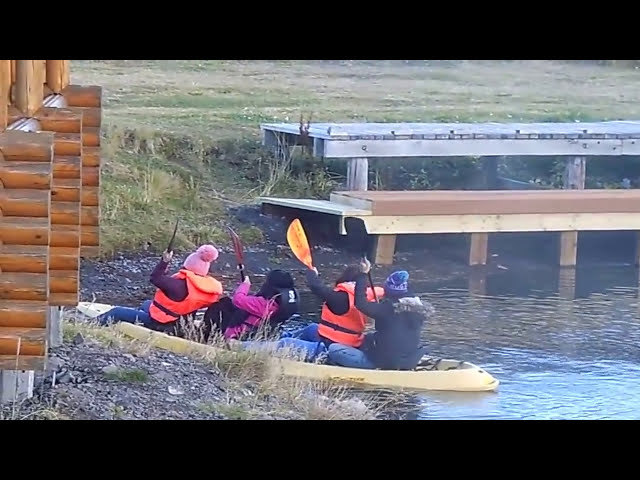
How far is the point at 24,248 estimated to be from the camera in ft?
14.3

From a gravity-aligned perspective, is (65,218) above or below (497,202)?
above

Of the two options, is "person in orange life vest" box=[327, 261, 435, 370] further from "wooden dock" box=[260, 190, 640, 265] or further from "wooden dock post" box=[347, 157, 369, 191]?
"wooden dock post" box=[347, 157, 369, 191]

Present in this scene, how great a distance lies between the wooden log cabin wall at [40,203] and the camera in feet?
14.0

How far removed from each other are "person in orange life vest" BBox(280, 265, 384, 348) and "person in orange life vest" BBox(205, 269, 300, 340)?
0.24 meters

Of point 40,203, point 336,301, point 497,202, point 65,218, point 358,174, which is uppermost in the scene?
point 40,203

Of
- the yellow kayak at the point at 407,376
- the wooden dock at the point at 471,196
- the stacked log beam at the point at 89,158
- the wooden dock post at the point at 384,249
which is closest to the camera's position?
the stacked log beam at the point at 89,158

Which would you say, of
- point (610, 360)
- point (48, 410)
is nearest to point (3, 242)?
point (48, 410)

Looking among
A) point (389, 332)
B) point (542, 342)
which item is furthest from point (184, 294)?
point (542, 342)

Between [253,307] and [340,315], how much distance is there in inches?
27.6

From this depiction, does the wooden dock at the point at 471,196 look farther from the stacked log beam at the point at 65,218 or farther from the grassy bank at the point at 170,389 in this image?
the stacked log beam at the point at 65,218

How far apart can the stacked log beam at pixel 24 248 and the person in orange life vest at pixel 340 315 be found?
3787mm

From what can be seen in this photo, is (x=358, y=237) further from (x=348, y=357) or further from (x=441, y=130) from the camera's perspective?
(x=348, y=357)

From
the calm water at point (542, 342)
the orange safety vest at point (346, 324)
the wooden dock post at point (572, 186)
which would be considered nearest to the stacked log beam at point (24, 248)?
the calm water at point (542, 342)
